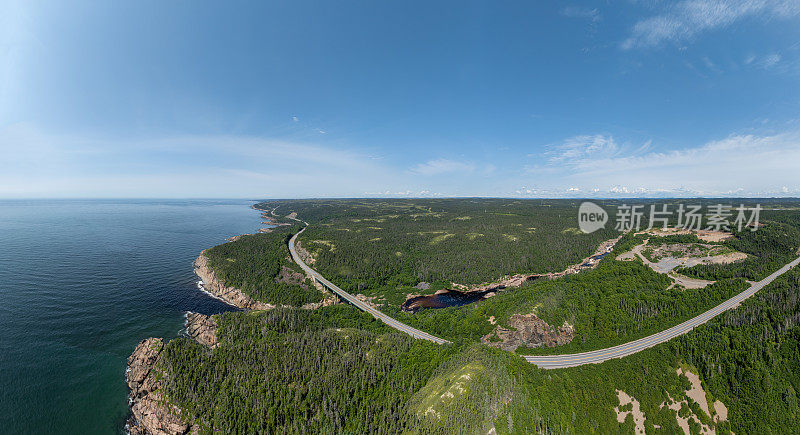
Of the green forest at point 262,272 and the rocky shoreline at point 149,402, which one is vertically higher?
the green forest at point 262,272

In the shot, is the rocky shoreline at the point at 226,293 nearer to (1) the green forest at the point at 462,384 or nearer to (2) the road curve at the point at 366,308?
(2) the road curve at the point at 366,308

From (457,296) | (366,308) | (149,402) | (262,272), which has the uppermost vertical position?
(262,272)

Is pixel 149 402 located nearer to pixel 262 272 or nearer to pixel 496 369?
pixel 262 272

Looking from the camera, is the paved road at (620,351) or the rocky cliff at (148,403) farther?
the paved road at (620,351)

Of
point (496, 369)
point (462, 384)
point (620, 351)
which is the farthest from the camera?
point (620, 351)

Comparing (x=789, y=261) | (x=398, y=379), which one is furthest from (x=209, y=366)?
(x=789, y=261)

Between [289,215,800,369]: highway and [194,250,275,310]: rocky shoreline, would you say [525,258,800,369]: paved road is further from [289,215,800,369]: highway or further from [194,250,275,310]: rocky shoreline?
[194,250,275,310]: rocky shoreline

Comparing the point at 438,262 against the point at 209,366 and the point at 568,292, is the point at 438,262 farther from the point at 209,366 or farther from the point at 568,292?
the point at 209,366

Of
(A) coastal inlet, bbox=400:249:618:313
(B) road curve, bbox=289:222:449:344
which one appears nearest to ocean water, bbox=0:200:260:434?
(B) road curve, bbox=289:222:449:344

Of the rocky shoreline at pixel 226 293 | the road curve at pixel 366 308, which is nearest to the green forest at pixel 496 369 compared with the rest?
the road curve at pixel 366 308

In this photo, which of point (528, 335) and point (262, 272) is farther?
point (262, 272)

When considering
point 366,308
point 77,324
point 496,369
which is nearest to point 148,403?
point 77,324

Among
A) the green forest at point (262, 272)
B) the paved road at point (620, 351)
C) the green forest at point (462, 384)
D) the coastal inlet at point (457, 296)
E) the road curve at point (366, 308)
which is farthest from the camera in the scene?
the coastal inlet at point (457, 296)
